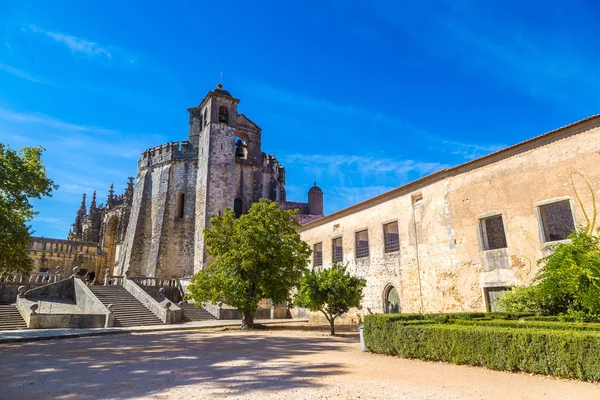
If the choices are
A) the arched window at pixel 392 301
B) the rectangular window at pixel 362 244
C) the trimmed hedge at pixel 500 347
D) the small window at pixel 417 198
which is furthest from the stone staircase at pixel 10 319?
the small window at pixel 417 198

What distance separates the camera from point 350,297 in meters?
15.6

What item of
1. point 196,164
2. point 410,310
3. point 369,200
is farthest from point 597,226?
point 196,164

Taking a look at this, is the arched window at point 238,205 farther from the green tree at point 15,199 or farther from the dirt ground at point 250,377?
the dirt ground at point 250,377

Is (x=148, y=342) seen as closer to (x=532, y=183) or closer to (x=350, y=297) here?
(x=350, y=297)

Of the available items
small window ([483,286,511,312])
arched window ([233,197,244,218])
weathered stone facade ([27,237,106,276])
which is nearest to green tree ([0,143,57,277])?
small window ([483,286,511,312])

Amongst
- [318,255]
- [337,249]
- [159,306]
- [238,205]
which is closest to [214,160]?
[238,205]

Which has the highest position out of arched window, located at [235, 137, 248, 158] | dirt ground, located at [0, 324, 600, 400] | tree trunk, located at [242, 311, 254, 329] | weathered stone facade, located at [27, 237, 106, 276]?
arched window, located at [235, 137, 248, 158]

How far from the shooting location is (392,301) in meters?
18.6

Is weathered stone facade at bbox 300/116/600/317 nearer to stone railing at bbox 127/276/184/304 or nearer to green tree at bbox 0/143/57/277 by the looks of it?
stone railing at bbox 127/276/184/304

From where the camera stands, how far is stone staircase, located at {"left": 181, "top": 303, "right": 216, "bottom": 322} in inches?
901

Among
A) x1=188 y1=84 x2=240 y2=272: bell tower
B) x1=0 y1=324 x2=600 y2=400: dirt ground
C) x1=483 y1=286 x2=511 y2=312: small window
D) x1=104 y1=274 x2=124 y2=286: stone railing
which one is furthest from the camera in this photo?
x1=188 y1=84 x2=240 y2=272: bell tower

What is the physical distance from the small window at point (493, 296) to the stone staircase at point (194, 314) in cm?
1648

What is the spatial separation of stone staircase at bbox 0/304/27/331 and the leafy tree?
20965mm

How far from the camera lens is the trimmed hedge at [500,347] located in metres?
6.73
